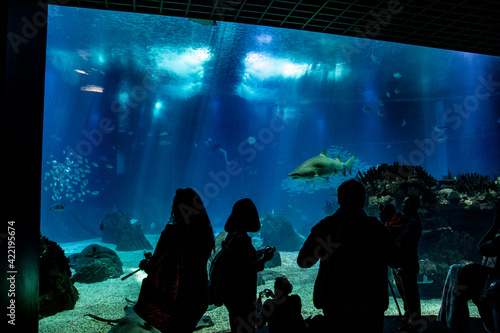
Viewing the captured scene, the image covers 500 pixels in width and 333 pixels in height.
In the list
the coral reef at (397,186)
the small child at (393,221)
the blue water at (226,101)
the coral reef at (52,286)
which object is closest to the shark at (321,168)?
the coral reef at (397,186)

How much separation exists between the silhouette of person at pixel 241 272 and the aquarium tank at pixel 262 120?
200cm

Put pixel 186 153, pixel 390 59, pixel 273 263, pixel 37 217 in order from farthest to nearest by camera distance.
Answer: pixel 186 153 < pixel 390 59 < pixel 273 263 < pixel 37 217

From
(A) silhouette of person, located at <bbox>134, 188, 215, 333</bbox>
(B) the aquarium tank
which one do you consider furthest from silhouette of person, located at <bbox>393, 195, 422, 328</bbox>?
(A) silhouette of person, located at <bbox>134, 188, 215, 333</bbox>

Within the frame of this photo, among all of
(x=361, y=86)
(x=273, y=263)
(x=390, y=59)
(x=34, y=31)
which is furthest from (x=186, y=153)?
(x=34, y=31)

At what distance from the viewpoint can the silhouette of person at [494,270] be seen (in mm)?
2686

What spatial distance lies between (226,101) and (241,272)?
99.5 ft

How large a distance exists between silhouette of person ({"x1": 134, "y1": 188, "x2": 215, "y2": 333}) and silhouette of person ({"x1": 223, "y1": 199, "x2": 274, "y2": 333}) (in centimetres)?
27

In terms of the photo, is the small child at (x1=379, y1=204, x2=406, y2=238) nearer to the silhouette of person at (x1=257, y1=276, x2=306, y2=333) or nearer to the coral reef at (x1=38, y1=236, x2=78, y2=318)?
the silhouette of person at (x1=257, y1=276, x2=306, y2=333)

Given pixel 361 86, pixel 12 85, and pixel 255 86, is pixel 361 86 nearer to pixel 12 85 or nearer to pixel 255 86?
pixel 255 86

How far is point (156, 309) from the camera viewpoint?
247 cm

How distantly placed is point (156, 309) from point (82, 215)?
1277 inches

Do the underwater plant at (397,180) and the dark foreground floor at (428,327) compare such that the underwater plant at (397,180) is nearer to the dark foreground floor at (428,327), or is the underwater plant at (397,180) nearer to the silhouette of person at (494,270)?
the dark foreground floor at (428,327)

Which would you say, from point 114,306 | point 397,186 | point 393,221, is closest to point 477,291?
point 393,221

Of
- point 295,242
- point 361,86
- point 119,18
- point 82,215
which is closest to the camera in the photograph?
point 119,18
